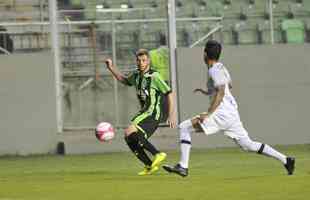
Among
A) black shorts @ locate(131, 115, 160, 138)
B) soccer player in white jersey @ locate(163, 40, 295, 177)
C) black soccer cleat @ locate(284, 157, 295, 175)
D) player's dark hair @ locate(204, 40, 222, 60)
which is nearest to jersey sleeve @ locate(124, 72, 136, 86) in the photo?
black shorts @ locate(131, 115, 160, 138)

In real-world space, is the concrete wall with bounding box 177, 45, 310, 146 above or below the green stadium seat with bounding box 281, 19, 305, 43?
below

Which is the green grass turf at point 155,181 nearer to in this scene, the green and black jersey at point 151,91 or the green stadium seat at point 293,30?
the green and black jersey at point 151,91

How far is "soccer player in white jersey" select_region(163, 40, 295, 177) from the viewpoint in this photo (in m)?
12.6

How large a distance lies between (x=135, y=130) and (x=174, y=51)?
7.95m

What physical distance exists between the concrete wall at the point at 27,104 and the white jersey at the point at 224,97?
906cm

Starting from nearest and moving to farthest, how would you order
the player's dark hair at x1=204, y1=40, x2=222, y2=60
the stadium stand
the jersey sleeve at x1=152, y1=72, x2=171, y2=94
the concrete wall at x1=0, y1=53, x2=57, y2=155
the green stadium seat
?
the player's dark hair at x1=204, y1=40, x2=222, y2=60
the jersey sleeve at x1=152, y1=72, x2=171, y2=94
the concrete wall at x1=0, y1=53, x2=57, y2=155
the stadium stand
the green stadium seat

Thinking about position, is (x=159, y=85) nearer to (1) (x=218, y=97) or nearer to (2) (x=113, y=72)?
(2) (x=113, y=72)

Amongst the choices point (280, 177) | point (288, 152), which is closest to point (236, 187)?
point (280, 177)

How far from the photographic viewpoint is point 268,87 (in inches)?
863

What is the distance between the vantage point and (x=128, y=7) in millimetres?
21922

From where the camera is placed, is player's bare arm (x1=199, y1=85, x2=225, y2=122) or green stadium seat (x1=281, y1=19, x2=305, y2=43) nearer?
player's bare arm (x1=199, y1=85, x2=225, y2=122)

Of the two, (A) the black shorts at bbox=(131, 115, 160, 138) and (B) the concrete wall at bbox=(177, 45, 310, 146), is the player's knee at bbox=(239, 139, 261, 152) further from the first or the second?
(B) the concrete wall at bbox=(177, 45, 310, 146)

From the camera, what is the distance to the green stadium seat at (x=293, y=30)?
21906 millimetres

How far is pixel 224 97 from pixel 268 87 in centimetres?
942
